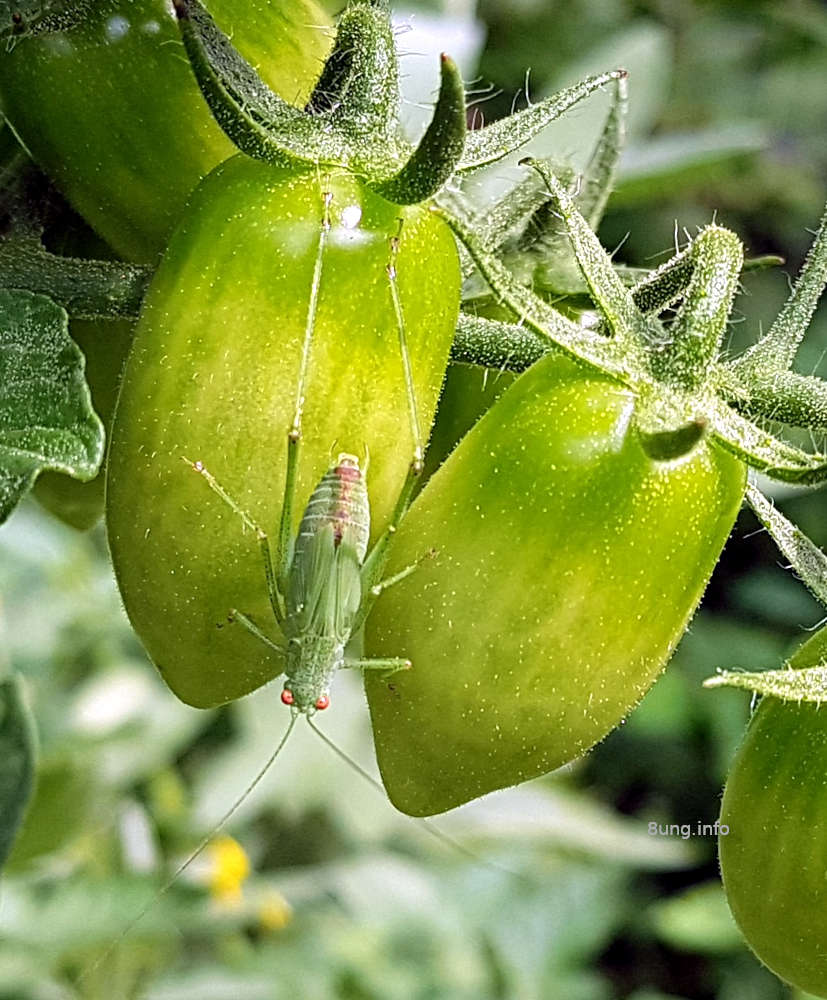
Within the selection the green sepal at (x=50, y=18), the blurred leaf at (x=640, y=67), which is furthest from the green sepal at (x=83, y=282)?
the blurred leaf at (x=640, y=67)

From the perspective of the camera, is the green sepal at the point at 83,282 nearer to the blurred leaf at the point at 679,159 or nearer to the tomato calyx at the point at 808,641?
the tomato calyx at the point at 808,641

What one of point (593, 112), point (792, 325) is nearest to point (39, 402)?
point (792, 325)

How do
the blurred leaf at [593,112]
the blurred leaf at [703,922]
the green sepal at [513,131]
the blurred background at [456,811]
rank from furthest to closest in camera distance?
1. the blurred leaf at [703,922]
2. the blurred background at [456,811]
3. the blurred leaf at [593,112]
4. the green sepal at [513,131]

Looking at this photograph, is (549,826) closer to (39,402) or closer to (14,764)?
(14,764)

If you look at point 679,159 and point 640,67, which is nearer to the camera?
point 679,159

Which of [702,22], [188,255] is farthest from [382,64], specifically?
[702,22]

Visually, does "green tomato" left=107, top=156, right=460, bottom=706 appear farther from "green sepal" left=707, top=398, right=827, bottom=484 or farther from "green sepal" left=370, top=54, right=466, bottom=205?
"green sepal" left=707, top=398, right=827, bottom=484
